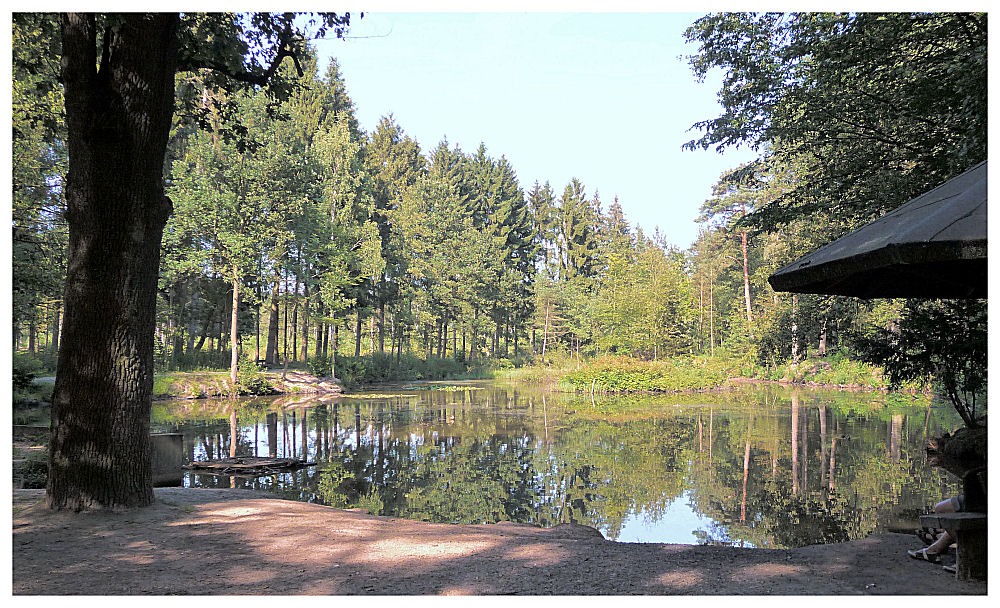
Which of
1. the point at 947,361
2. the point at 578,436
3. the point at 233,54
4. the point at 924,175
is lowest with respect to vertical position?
the point at 578,436

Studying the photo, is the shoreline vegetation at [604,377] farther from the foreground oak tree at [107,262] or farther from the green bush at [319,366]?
the foreground oak tree at [107,262]

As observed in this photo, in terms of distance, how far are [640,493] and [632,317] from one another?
2673cm

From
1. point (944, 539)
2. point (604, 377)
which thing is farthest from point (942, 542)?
point (604, 377)

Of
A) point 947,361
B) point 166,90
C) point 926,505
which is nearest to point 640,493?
point 926,505

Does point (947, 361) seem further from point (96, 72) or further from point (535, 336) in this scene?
point (535, 336)

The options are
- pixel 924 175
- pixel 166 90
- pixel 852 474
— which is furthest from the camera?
pixel 852 474

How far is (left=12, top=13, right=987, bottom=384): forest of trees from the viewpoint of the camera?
805 centimetres

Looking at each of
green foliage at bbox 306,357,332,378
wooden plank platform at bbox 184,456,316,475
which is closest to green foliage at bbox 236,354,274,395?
green foliage at bbox 306,357,332,378

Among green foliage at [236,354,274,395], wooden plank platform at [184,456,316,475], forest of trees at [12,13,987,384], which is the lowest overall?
wooden plank platform at [184,456,316,475]

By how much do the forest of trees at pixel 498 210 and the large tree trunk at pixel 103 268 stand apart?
2.08ft

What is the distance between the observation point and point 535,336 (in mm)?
50625

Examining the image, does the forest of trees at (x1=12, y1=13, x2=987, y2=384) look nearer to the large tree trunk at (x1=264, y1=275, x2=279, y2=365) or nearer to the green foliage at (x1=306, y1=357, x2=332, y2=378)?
the large tree trunk at (x1=264, y1=275, x2=279, y2=365)

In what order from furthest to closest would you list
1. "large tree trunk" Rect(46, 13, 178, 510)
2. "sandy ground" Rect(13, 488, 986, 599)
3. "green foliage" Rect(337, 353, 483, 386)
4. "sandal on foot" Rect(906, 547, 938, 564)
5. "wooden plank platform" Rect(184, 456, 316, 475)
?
"green foliage" Rect(337, 353, 483, 386) < "wooden plank platform" Rect(184, 456, 316, 475) < "large tree trunk" Rect(46, 13, 178, 510) < "sandal on foot" Rect(906, 547, 938, 564) < "sandy ground" Rect(13, 488, 986, 599)

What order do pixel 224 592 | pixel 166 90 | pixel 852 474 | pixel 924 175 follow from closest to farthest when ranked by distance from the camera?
1. pixel 224 592
2. pixel 166 90
3. pixel 924 175
4. pixel 852 474
